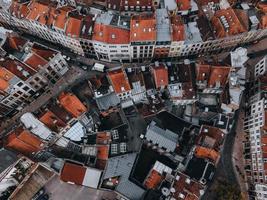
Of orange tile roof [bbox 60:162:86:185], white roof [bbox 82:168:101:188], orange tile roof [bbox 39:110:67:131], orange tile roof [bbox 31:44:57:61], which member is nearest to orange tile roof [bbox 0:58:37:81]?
orange tile roof [bbox 31:44:57:61]

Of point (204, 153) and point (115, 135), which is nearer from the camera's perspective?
point (204, 153)

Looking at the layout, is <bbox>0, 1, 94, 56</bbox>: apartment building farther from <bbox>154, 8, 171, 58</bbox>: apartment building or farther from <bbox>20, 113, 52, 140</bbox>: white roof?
<bbox>20, 113, 52, 140</bbox>: white roof

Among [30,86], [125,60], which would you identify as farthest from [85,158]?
[125,60]

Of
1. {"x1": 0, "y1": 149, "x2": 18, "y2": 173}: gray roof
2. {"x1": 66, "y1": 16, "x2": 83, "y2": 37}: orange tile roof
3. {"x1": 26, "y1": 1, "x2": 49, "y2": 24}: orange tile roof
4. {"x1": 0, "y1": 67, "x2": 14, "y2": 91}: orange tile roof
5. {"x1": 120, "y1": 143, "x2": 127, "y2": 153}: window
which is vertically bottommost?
{"x1": 120, "y1": 143, "x2": 127, "y2": 153}: window

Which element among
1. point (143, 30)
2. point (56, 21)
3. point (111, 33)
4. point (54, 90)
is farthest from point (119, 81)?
point (56, 21)

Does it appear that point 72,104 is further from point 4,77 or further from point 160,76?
point 160,76

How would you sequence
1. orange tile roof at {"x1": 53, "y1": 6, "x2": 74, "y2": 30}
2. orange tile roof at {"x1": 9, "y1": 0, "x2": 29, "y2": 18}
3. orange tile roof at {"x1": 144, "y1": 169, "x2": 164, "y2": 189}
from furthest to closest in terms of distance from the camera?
orange tile roof at {"x1": 9, "y1": 0, "x2": 29, "y2": 18} → orange tile roof at {"x1": 53, "y1": 6, "x2": 74, "y2": 30} → orange tile roof at {"x1": 144, "y1": 169, "x2": 164, "y2": 189}
